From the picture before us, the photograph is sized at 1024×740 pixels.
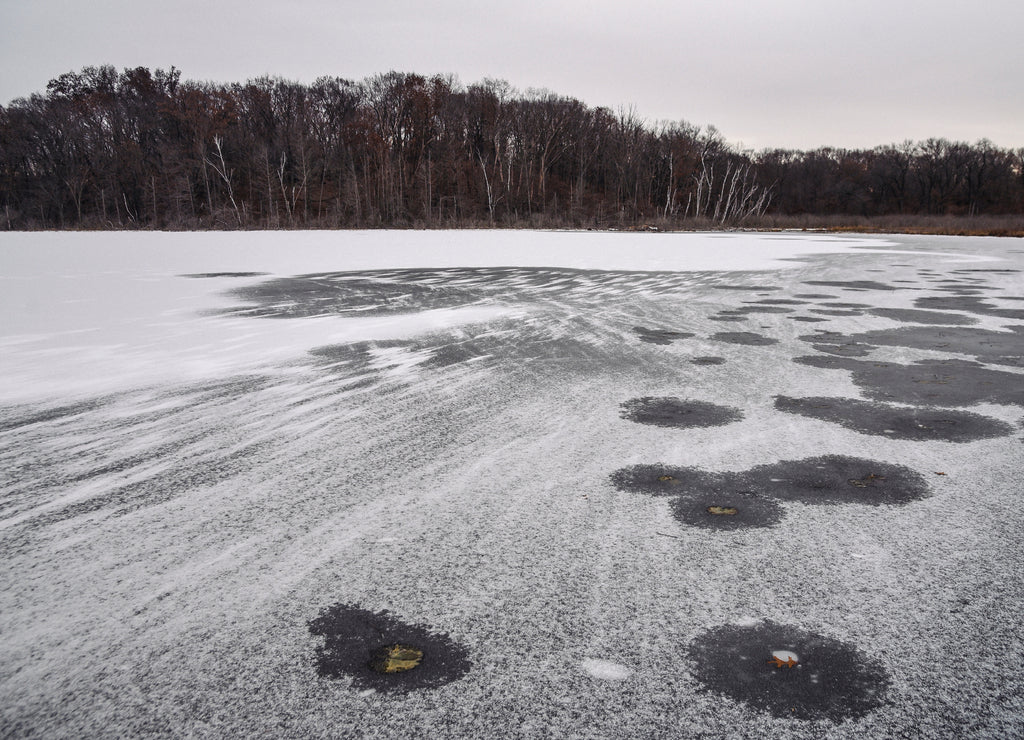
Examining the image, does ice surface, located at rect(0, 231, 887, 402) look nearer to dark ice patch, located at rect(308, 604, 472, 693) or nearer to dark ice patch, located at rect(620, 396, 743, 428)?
dark ice patch, located at rect(620, 396, 743, 428)

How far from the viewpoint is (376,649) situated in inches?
73.3

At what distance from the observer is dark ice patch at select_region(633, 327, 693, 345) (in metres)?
6.33

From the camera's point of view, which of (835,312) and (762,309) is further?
(762,309)

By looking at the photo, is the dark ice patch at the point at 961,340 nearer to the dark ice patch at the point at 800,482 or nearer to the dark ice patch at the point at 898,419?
the dark ice patch at the point at 898,419

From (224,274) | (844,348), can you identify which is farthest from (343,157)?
(844,348)

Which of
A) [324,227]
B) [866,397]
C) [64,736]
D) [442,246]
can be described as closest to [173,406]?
[64,736]

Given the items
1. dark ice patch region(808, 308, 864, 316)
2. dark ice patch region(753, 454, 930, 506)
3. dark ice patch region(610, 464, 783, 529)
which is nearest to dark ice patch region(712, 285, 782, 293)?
dark ice patch region(808, 308, 864, 316)

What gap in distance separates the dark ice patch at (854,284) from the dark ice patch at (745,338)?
190 inches

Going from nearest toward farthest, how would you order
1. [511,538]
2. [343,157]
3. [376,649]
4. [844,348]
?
[376,649] → [511,538] → [844,348] → [343,157]

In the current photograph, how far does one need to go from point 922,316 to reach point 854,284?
3530mm

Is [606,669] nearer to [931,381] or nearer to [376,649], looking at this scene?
[376,649]

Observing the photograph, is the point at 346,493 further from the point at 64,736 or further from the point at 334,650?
the point at 64,736

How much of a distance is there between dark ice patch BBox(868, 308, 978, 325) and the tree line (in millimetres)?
35454

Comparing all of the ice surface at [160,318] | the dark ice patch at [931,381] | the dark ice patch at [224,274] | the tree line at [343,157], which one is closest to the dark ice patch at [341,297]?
the ice surface at [160,318]
